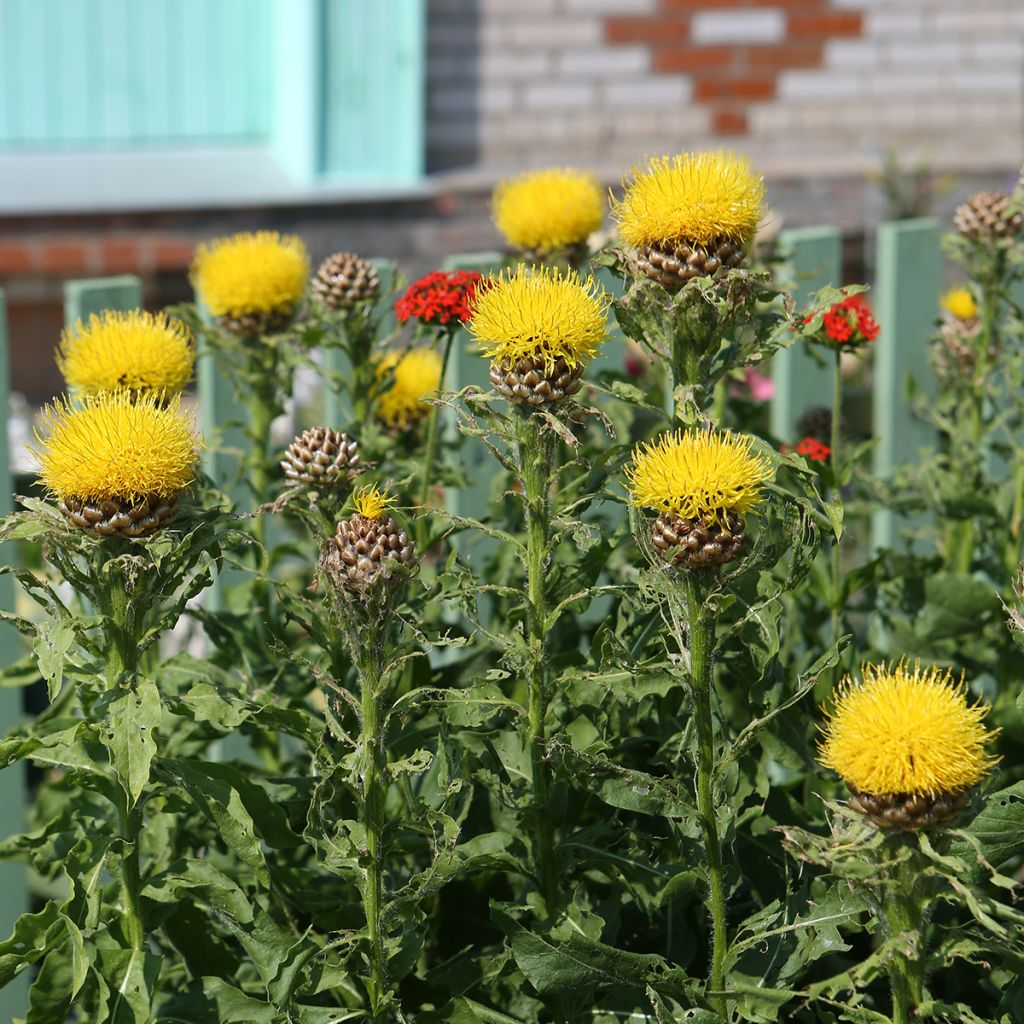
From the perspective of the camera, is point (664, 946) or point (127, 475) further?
point (664, 946)

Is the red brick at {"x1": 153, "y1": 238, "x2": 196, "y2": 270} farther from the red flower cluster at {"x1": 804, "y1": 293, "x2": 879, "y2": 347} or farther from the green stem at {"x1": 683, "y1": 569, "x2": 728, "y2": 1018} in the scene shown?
the green stem at {"x1": 683, "y1": 569, "x2": 728, "y2": 1018}

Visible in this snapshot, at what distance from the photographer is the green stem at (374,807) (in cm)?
227

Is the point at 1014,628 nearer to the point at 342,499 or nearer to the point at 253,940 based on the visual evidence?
the point at 342,499

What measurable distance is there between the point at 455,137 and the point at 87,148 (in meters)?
1.77

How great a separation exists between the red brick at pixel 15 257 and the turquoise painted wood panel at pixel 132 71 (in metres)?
0.56

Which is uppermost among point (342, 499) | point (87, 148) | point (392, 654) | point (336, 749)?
point (87, 148)

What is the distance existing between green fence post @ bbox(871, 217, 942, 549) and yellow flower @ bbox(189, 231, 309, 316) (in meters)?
1.73

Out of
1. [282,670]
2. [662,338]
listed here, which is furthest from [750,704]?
[282,670]

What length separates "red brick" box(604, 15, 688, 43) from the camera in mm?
7926

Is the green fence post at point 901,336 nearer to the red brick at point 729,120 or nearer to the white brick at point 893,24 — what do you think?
the red brick at point 729,120

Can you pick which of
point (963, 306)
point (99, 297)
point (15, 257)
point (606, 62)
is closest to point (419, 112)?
point (606, 62)

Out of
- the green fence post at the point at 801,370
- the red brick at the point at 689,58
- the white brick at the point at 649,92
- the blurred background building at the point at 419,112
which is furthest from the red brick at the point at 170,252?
the green fence post at the point at 801,370

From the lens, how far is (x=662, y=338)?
247cm

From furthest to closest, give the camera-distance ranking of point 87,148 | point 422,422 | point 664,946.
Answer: point 87,148 → point 422,422 → point 664,946
